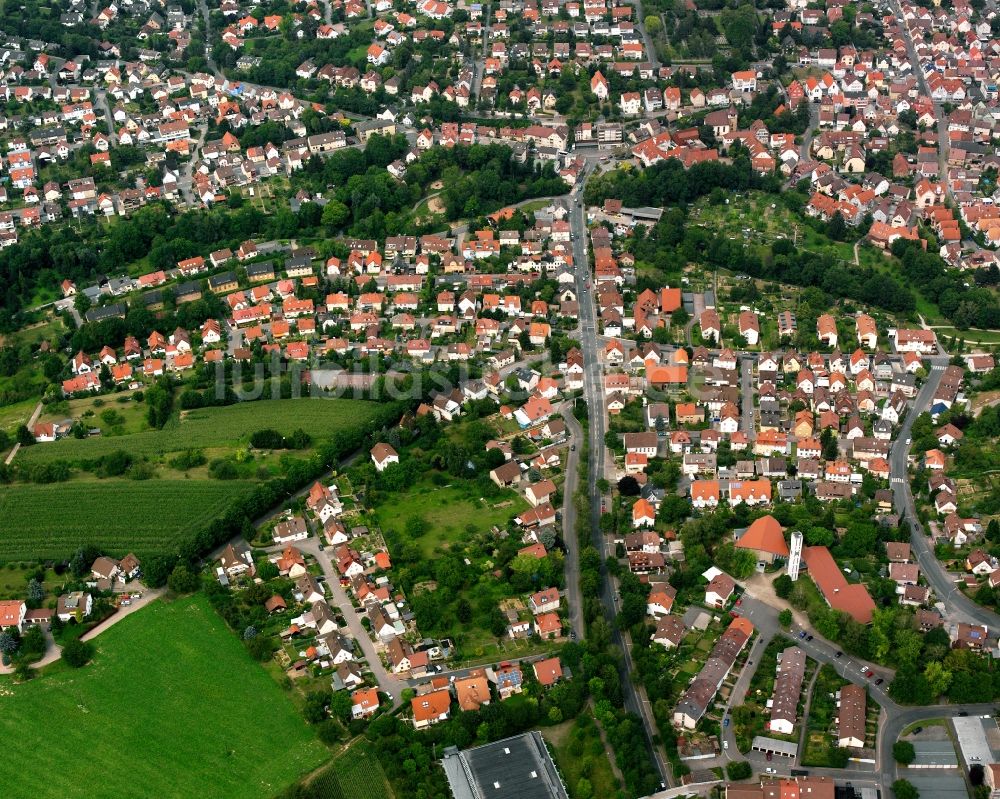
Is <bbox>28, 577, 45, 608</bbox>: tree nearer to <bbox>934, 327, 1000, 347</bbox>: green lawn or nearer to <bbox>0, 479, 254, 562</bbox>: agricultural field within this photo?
<bbox>0, 479, 254, 562</bbox>: agricultural field

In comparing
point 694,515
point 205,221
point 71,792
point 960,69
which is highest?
point 960,69

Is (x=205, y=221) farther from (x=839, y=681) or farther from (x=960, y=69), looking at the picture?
(x=960, y=69)

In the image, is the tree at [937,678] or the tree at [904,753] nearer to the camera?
the tree at [904,753]

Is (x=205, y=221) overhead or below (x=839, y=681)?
overhead

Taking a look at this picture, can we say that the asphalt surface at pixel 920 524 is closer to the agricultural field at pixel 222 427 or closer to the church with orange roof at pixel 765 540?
the church with orange roof at pixel 765 540

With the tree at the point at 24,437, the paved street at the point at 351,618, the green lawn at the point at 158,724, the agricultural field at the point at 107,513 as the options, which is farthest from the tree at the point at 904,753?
the tree at the point at 24,437

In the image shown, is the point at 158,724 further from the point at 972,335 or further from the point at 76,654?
the point at 972,335

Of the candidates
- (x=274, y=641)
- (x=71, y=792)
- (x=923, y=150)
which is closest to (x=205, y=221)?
(x=274, y=641)

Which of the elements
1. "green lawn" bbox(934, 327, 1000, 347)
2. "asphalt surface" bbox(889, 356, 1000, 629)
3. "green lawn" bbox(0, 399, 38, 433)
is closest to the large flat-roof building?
"asphalt surface" bbox(889, 356, 1000, 629)
